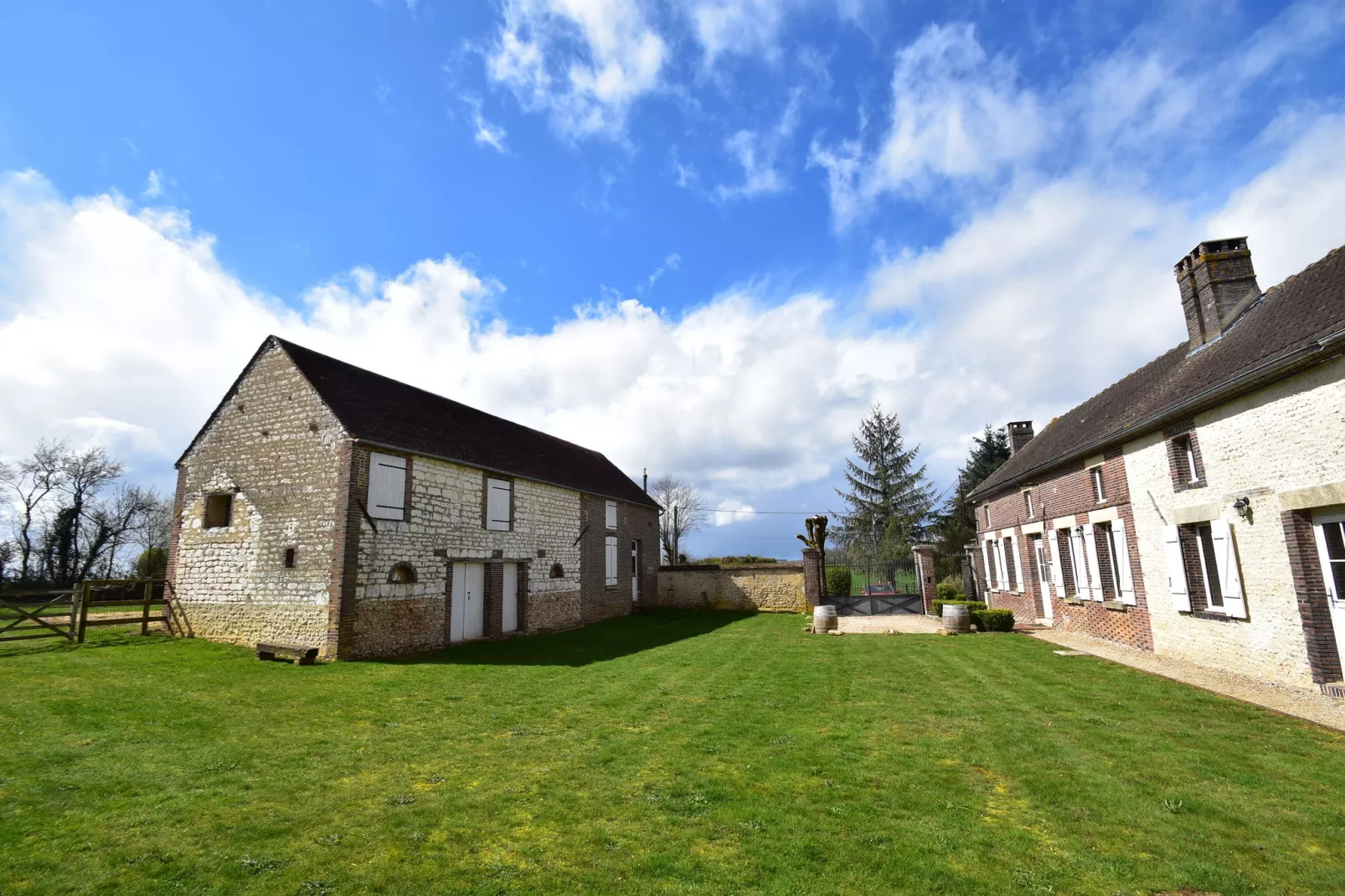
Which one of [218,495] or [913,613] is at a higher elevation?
[218,495]

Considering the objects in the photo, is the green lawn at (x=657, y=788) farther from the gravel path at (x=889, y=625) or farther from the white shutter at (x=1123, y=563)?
the gravel path at (x=889, y=625)

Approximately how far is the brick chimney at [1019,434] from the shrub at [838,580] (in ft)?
27.1

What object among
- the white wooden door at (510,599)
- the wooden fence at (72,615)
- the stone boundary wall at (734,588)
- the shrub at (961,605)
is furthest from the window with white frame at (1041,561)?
the wooden fence at (72,615)

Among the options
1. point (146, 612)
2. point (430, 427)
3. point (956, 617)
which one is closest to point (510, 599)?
point (430, 427)

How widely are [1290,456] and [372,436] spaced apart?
50.1ft

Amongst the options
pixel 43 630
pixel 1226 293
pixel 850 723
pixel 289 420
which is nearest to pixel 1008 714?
pixel 850 723

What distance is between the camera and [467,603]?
1531cm

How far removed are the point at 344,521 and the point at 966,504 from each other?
3301 centimetres

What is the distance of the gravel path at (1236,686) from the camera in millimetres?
7301

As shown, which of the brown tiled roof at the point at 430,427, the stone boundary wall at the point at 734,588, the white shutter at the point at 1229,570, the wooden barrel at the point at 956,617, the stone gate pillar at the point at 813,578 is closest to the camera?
the white shutter at the point at 1229,570

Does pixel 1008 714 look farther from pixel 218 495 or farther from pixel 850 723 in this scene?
pixel 218 495

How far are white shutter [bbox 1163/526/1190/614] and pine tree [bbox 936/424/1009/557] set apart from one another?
24.4 metres

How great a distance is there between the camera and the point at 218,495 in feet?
46.4

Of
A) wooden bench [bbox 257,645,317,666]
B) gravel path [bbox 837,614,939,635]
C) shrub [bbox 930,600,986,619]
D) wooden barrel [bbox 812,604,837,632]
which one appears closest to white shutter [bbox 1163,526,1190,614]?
shrub [bbox 930,600,986,619]
